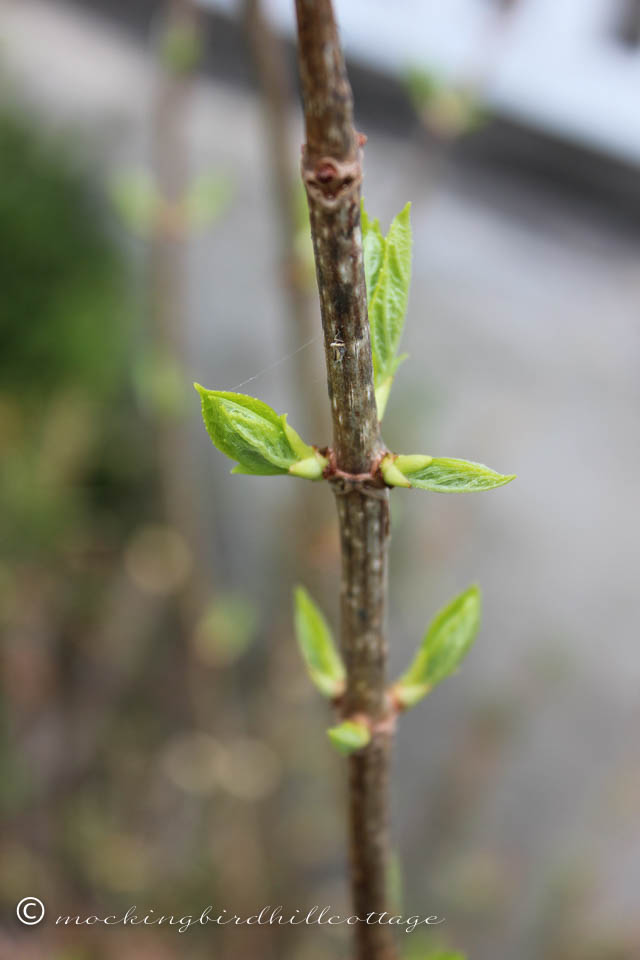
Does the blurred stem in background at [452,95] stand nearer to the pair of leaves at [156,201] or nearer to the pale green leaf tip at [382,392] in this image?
the pair of leaves at [156,201]

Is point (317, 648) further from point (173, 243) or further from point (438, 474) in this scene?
point (173, 243)

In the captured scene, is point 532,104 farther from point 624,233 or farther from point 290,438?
point 290,438

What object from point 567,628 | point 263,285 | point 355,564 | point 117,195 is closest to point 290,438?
point 355,564

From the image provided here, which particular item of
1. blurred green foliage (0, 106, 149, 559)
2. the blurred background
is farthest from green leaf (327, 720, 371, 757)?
blurred green foliage (0, 106, 149, 559)

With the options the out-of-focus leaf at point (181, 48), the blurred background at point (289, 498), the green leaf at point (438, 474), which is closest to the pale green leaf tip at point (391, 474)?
the green leaf at point (438, 474)

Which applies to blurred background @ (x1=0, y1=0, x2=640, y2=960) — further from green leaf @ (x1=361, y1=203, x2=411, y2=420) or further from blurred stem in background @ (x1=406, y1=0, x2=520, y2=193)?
green leaf @ (x1=361, y1=203, x2=411, y2=420)
